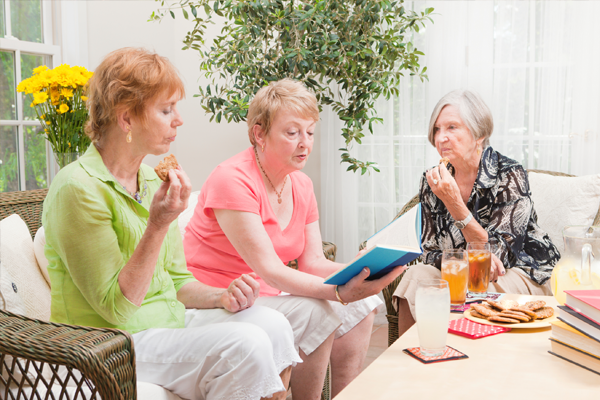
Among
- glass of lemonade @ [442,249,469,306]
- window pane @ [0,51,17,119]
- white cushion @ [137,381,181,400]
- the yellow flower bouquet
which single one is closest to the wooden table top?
glass of lemonade @ [442,249,469,306]

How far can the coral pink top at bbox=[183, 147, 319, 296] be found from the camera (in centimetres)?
167

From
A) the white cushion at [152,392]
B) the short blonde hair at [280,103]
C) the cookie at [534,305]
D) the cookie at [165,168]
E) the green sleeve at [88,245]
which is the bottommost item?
the white cushion at [152,392]

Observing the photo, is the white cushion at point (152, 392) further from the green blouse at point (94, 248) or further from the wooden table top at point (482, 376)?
the wooden table top at point (482, 376)

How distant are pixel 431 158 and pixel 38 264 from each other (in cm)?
233

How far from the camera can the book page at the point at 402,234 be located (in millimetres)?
1219

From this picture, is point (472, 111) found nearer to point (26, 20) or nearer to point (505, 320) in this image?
point (505, 320)

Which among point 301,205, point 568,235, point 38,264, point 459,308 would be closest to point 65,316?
point 38,264

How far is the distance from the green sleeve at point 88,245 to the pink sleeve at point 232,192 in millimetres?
438

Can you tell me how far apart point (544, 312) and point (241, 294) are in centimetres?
79

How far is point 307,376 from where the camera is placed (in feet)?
5.33

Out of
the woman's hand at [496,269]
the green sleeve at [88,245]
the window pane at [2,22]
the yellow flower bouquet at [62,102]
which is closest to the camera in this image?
the green sleeve at [88,245]

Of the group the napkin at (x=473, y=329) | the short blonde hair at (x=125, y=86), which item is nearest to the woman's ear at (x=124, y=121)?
the short blonde hair at (x=125, y=86)

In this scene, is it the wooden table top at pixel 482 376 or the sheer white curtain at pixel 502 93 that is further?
the sheer white curtain at pixel 502 93

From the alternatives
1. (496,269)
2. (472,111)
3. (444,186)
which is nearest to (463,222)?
(444,186)
